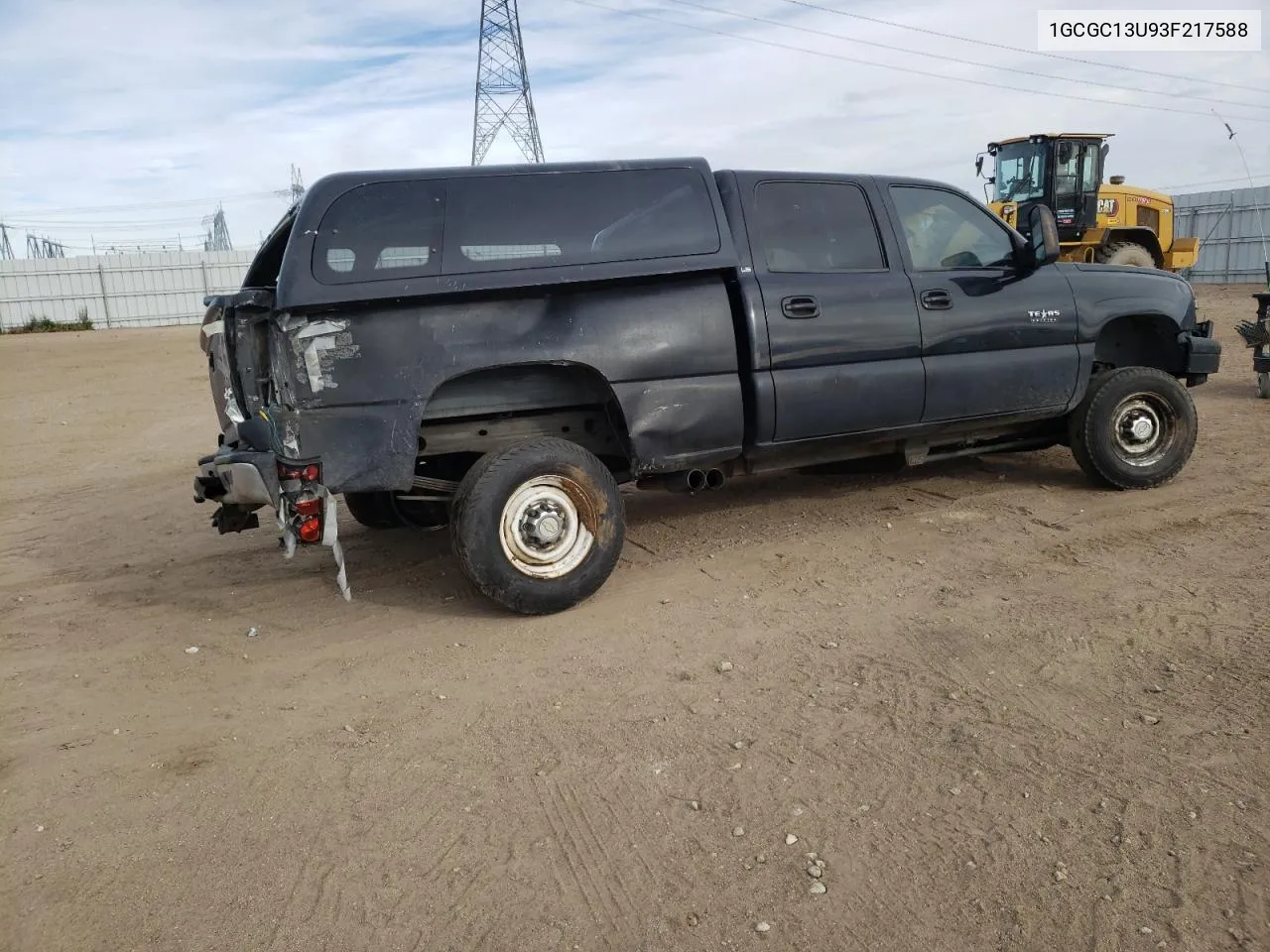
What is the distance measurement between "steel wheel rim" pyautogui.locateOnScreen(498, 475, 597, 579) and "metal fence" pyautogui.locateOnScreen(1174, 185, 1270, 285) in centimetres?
2847

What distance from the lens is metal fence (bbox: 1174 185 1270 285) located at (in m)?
28.3

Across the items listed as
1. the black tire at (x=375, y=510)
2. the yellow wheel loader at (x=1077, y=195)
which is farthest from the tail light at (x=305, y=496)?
the yellow wheel loader at (x=1077, y=195)

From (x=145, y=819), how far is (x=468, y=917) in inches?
49.9

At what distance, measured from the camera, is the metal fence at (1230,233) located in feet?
92.8

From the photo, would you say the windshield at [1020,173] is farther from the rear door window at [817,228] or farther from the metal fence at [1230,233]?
the metal fence at [1230,233]

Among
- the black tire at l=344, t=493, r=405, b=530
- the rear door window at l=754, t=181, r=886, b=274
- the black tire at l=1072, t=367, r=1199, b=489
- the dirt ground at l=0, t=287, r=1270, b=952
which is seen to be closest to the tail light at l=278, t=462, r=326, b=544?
the dirt ground at l=0, t=287, r=1270, b=952

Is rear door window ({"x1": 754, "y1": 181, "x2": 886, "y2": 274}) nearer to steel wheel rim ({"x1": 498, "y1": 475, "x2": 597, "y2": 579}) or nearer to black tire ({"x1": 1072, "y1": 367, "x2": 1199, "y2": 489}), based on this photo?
steel wheel rim ({"x1": 498, "y1": 475, "x2": 597, "y2": 579})

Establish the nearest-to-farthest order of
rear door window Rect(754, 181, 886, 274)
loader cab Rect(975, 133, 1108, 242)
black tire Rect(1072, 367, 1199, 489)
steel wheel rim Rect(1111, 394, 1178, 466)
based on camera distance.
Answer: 1. rear door window Rect(754, 181, 886, 274)
2. black tire Rect(1072, 367, 1199, 489)
3. steel wheel rim Rect(1111, 394, 1178, 466)
4. loader cab Rect(975, 133, 1108, 242)

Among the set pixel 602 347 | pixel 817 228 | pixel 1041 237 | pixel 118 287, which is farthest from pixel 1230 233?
pixel 118 287

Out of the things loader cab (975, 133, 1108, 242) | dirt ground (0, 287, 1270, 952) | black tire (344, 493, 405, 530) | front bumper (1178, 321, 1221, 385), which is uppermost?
loader cab (975, 133, 1108, 242)

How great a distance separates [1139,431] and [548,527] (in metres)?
4.15

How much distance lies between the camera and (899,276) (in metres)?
5.72

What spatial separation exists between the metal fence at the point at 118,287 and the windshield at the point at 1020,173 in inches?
846

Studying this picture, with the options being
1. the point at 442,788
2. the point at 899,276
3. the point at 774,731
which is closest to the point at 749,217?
the point at 899,276
